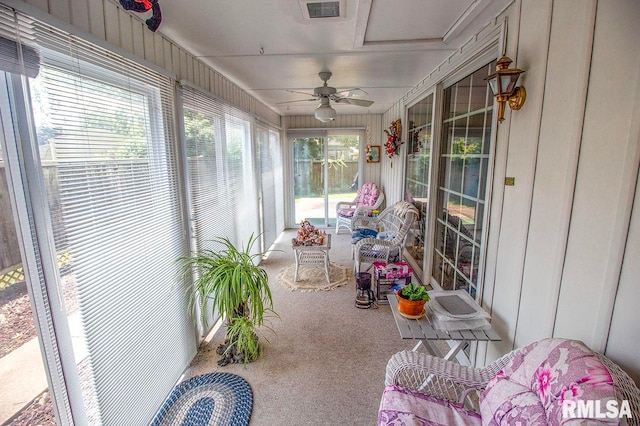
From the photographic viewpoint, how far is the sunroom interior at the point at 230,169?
1008mm

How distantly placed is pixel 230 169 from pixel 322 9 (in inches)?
71.7

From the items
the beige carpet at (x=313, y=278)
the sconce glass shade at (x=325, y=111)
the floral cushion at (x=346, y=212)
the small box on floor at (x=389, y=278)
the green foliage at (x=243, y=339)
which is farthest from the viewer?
the floral cushion at (x=346, y=212)

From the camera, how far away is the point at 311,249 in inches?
136

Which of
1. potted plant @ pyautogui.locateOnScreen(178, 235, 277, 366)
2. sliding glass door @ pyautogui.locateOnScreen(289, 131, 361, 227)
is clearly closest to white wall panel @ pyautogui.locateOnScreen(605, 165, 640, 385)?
potted plant @ pyautogui.locateOnScreen(178, 235, 277, 366)

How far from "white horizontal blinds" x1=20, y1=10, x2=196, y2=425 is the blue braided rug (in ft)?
0.27

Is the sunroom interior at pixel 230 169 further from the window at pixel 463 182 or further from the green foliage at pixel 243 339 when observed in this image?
the green foliage at pixel 243 339

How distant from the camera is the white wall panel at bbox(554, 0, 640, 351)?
92cm

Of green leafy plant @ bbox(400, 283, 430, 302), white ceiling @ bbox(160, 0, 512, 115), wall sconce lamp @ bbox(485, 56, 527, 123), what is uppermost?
white ceiling @ bbox(160, 0, 512, 115)

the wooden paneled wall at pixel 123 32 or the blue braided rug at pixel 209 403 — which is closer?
the wooden paneled wall at pixel 123 32

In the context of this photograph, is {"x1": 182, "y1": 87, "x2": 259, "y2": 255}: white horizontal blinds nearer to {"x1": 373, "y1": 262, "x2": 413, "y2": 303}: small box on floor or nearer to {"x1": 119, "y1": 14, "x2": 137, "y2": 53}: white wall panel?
{"x1": 119, "y1": 14, "x2": 137, "y2": 53}: white wall panel

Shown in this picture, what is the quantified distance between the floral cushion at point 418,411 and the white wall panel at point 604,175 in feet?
1.85

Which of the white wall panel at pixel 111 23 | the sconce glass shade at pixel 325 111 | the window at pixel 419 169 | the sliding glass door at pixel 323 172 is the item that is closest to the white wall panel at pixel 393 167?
the window at pixel 419 169

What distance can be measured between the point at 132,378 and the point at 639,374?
213 centimetres

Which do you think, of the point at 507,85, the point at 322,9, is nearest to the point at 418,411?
the point at 507,85
